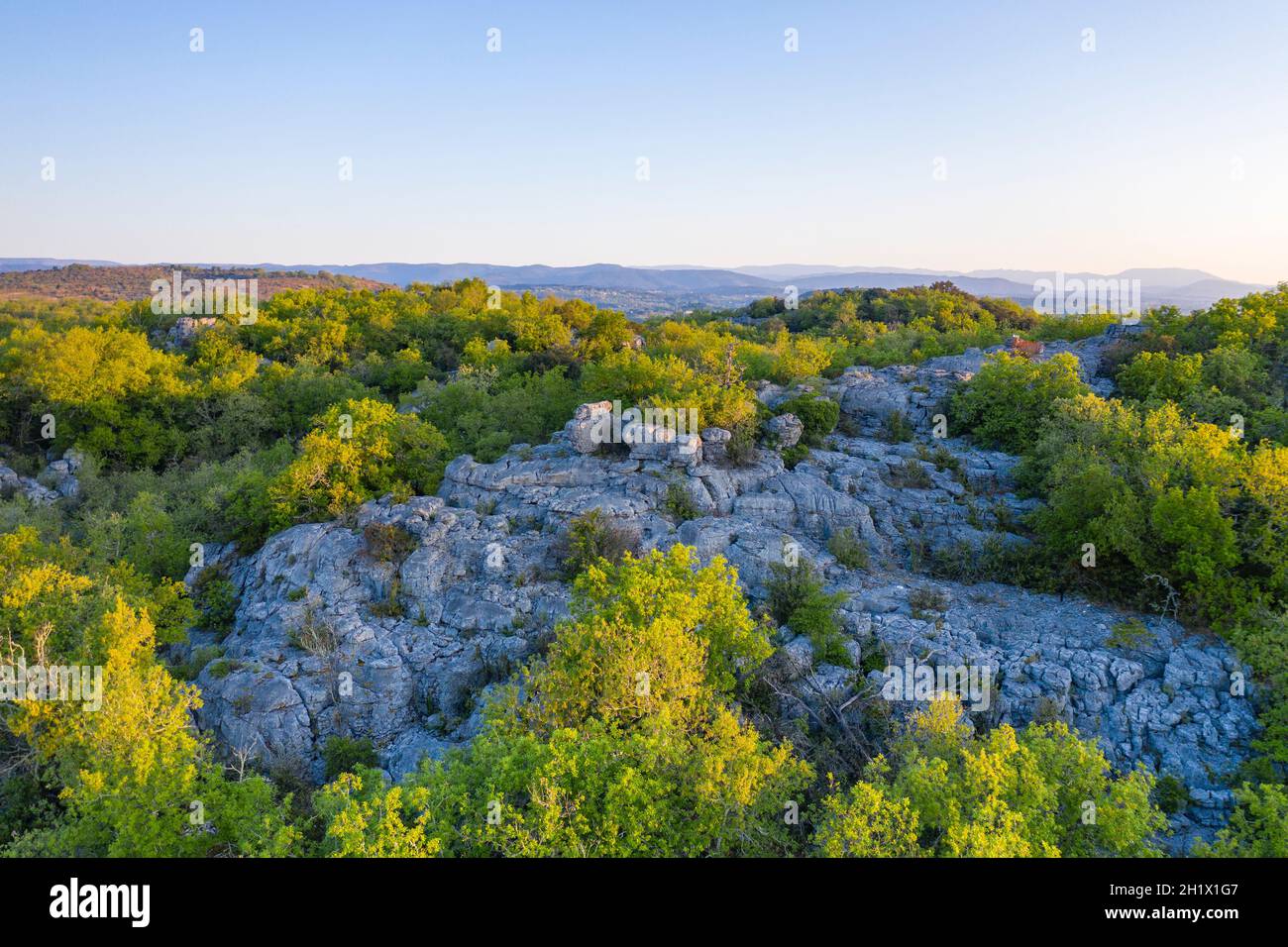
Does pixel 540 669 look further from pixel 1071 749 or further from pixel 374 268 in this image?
pixel 374 268

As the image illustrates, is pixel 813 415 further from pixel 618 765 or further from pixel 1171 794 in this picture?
pixel 618 765

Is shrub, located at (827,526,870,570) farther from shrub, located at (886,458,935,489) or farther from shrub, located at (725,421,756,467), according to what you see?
shrub, located at (725,421,756,467)

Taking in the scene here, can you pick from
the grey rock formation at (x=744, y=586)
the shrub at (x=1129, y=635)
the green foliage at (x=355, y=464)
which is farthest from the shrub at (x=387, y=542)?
the shrub at (x=1129, y=635)

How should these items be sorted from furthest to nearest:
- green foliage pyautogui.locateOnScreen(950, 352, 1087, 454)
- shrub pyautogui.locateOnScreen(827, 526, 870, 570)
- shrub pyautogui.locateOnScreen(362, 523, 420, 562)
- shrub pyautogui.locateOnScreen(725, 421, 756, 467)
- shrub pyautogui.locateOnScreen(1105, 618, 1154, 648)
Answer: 1. green foliage pyautogui.locateOnScreen(950, 352, 1087, 454)
2. shrub pyautogui.locateOnScreen(725, 421, 756, 467)
3. shrub pyautogui.locateOnScreen(362, 523, 420, 562)
4. shrub pyautogui.locateOnScreen(827, 526, 870, 570)
5. shrub pyautogui.locateOnScreen(1105, 618, 1154, 648)

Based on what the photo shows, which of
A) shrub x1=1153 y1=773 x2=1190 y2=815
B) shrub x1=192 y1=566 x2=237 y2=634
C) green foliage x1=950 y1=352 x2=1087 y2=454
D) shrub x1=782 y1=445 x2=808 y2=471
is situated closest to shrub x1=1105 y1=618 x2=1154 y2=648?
shrub x1=1153 y1=773 x2=1190 y2=815

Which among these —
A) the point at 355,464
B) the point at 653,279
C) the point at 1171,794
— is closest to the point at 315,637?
the point at 355,464

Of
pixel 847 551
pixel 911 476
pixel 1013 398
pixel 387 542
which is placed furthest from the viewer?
pixel 1013 398

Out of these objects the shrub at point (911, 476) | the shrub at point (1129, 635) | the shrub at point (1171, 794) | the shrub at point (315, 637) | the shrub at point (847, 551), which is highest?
the shrub at point (911, 476)

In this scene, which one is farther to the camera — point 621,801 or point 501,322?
point 501,322

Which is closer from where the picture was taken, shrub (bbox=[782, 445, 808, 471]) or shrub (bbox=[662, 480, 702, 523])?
shrub (bbox=[662, 480, 702, 523])

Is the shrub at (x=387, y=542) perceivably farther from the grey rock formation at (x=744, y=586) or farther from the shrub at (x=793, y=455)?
the shrub at (x=793, y=455)
